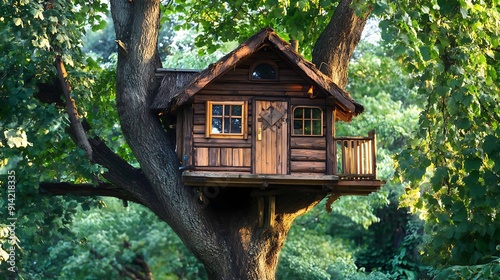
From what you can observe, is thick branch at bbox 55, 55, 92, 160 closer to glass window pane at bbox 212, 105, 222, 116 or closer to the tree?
the tree

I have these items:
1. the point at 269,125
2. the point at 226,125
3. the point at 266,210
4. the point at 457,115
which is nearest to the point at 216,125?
the point at 226,125

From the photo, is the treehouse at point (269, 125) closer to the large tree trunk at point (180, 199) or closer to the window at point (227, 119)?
the window at point (227, 119)

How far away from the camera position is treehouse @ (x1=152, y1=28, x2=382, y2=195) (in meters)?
11.6

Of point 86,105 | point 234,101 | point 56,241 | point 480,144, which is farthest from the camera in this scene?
point 56,241

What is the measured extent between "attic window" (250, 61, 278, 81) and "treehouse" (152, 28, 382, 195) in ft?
0.04

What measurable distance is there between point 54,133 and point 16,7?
1870 mm

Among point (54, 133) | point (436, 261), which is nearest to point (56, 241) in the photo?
point (54, 133)

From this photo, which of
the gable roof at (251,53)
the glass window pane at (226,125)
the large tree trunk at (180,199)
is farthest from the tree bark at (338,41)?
the large tree trunk at (180,199)

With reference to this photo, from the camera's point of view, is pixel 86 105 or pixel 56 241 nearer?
pixel 86 105

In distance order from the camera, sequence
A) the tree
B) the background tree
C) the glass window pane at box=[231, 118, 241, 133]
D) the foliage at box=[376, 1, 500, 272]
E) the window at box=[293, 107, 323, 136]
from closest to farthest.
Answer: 1. the foliage at box=[376, 1, 500, 272]
2. the background tree
3. the glass window pane at box=[231, 118, 241, 133]
4. the window at box=[293, 107, 323, 136]
5. the tree

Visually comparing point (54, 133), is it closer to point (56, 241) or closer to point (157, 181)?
point (157, 181)

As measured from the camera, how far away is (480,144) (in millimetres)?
11039

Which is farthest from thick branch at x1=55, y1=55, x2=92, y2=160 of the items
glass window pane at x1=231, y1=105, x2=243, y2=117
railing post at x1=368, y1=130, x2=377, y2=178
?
railing post at x1=368, y1=130, x2=377, y2=178

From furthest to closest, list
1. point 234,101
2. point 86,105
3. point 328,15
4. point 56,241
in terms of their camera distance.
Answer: point 56,241 < point 328,15 < point 86,105 < point 234,101
